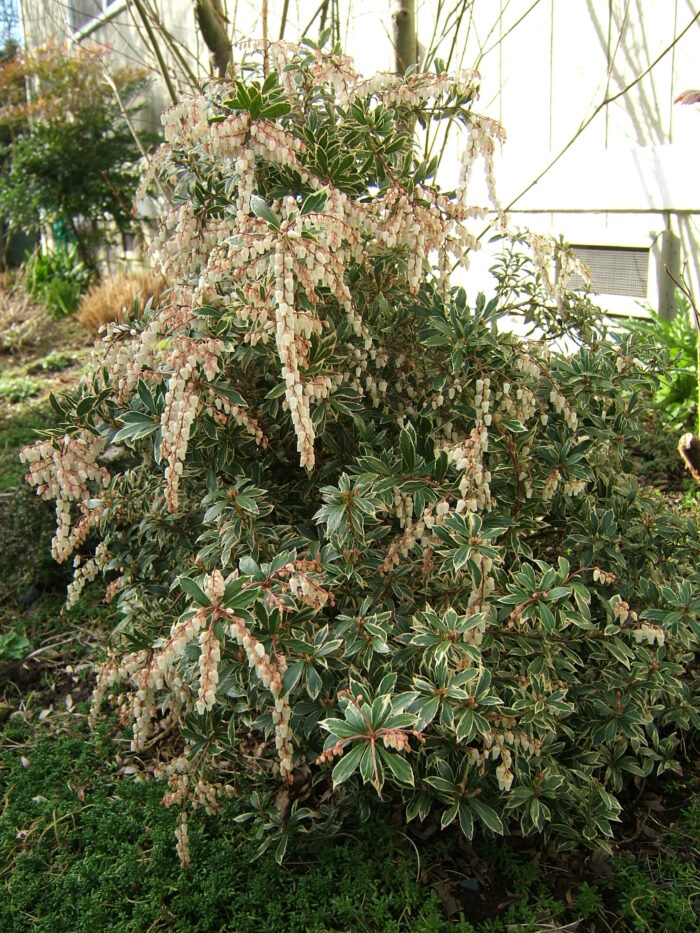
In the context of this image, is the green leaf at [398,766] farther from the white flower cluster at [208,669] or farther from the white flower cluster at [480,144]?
the white flower cluster at [480,144]

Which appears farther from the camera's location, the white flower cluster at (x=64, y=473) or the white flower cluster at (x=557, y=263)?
the white flower cluster at (x=557, y=263)

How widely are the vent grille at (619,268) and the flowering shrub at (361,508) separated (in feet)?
6.26

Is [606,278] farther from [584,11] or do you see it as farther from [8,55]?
[8,55]

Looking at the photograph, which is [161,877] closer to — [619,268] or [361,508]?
[361,508]

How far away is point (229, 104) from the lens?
2.06 m

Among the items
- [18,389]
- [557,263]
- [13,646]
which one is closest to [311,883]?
[13,646]

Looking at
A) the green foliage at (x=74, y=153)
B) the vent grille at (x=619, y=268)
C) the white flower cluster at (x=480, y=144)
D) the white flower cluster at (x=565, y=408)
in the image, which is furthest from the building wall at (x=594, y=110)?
the green foliage at (x=74, y=153)

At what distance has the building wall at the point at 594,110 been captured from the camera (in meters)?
3.89

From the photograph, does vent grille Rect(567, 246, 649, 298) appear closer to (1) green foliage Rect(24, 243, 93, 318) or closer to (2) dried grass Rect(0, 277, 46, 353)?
(2) dried grass Rect(0, 277, 46, 353)

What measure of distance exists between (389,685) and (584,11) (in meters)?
3.76

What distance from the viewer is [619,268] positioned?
4.46 metres

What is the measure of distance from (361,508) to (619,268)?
9.98 ft

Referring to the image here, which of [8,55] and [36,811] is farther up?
[8,55]

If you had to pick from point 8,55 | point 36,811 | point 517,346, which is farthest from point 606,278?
point 8,55
